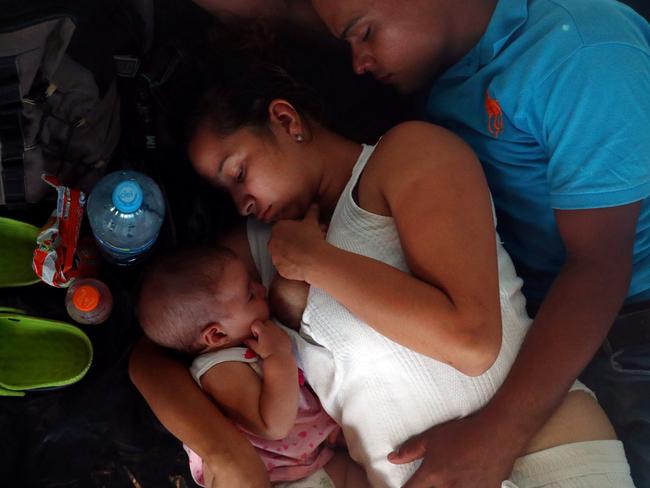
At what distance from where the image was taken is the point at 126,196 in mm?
1113

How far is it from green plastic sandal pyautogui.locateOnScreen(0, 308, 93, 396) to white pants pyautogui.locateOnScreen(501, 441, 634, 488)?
0.81 m

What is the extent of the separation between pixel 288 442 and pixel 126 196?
54 centimetres

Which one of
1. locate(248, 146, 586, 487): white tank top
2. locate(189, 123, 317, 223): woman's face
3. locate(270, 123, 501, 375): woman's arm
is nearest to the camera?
locate(270, 123, 501, 375): woman's arm

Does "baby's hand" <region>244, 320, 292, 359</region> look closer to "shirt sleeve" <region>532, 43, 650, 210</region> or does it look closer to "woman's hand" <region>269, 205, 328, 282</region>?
"woman's hand" <region>269, 205, 328, 282</region>

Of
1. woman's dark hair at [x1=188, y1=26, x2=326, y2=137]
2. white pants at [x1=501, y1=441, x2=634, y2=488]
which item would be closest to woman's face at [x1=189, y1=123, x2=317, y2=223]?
woman's dark hair at [x1=188, y1=26, x2=326, y2=137]

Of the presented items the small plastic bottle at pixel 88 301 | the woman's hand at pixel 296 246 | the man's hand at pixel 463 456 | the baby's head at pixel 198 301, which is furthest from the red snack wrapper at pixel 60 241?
the man's hand at pixel 463 456

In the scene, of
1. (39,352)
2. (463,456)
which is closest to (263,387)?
(463,456)

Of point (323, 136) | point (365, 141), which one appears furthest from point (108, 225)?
point (365, 141)

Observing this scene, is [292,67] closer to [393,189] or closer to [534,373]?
[393,189]

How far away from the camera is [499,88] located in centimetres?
104

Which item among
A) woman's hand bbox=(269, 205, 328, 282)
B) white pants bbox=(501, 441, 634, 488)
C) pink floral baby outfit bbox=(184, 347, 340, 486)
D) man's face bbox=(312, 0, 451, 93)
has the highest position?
man's face bbox=(312, 0, 451, 93)

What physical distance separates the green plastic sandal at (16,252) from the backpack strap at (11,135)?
0.35 feet

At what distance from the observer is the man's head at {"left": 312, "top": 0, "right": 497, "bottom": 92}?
105cm

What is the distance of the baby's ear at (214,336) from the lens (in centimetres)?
108
